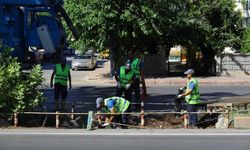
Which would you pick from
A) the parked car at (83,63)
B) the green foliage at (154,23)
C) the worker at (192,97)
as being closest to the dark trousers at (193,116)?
the worker at (192,97)

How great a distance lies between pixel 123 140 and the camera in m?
11.0

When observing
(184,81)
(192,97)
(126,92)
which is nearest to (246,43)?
(184,81)

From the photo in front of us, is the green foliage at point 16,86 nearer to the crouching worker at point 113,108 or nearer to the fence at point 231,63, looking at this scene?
the crouching worker at point 113,108

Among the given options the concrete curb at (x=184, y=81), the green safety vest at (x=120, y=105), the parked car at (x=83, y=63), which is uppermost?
the parked car at (x=83, y=63)

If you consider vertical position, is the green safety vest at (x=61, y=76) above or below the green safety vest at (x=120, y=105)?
above

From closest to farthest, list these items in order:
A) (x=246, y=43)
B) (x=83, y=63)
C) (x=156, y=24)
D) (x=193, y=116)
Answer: (x=193, y=116) < (x=156, y=24) < (x=246, y=43) < (x=83, y=63)

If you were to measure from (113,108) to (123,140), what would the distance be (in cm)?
266

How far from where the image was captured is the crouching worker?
13545 millimetres

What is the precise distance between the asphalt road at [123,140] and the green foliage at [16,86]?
4.18ft

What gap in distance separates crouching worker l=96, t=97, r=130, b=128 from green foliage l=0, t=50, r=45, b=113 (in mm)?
1469

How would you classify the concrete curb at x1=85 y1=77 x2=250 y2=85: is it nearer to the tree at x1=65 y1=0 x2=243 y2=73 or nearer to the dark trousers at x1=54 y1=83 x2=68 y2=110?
the tree at x1=65 y1=0 x2=243 y2=73

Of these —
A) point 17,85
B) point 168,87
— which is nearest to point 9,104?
point 17,85

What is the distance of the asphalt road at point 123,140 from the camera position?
33.6 feet

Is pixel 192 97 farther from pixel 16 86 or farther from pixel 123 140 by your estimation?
pixel 16 86
